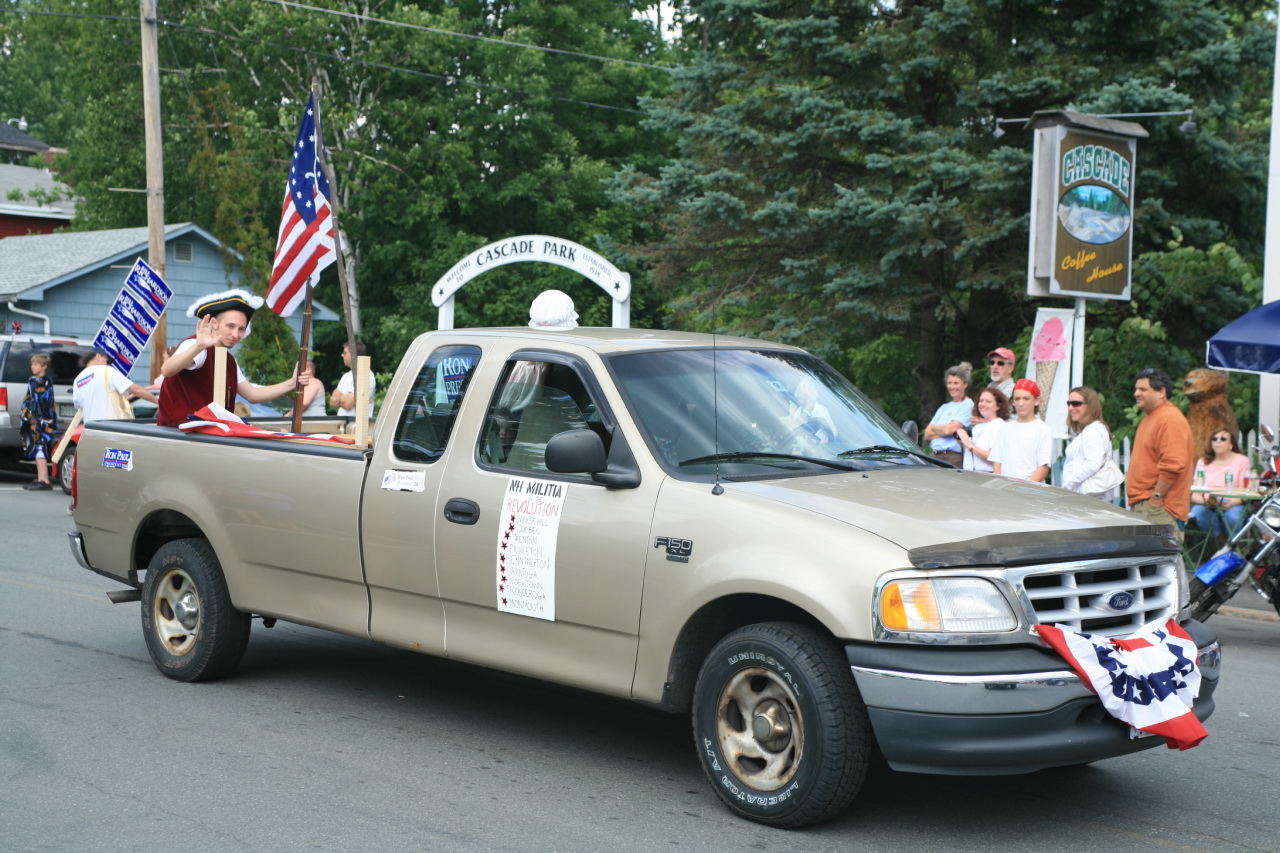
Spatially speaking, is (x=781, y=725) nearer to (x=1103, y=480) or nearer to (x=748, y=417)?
(x=748, y=417)

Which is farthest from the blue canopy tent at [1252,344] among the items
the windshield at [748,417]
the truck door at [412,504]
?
the truck door at [412,504]

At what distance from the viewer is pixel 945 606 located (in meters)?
4.47

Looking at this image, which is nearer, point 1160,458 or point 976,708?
point 976,708

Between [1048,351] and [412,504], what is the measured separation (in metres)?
8.50

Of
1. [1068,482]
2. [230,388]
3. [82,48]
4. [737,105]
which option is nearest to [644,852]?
[230,388]

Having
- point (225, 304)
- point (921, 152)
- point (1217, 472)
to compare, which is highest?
point (921, 152)

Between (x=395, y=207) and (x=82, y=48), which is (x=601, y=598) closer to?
(x=395, y=207)

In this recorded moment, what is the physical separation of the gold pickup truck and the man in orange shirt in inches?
165

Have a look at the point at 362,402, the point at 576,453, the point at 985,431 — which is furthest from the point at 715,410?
the point at 985,431

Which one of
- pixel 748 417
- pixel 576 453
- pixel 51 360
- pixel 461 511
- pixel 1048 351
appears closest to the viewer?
pixel 576 453

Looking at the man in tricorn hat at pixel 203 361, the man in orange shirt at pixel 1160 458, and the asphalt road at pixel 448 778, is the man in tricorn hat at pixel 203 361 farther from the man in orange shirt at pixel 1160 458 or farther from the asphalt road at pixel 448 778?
the man in orange shirt at pixel 1160 458

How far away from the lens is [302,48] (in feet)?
111

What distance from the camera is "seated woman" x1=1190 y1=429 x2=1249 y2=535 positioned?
11.4 metres

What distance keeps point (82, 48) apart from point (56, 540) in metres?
30.0
